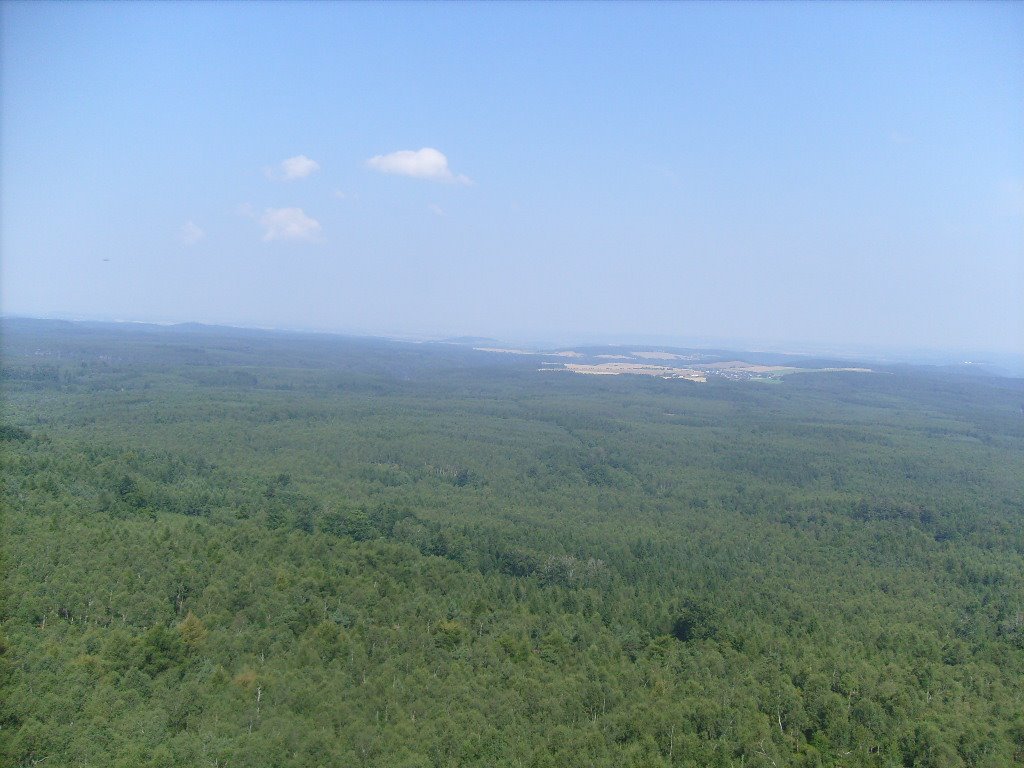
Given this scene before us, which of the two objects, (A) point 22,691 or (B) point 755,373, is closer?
(A) point 22,691

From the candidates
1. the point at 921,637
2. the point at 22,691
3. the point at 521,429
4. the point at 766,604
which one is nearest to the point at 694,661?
the point at 766,604

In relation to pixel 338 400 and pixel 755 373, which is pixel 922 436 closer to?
pixel 338 400

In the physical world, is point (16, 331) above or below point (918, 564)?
above

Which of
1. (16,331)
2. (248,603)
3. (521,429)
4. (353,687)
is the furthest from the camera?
(16,331)

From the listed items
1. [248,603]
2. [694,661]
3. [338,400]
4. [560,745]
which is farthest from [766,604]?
[338,400]

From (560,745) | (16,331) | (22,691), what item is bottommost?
(560,745)

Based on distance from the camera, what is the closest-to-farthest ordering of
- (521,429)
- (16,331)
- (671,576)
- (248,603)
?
(248,603), (671,576), (521,429), (16,331)

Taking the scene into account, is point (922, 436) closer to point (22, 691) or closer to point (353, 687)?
point (353, 687)
